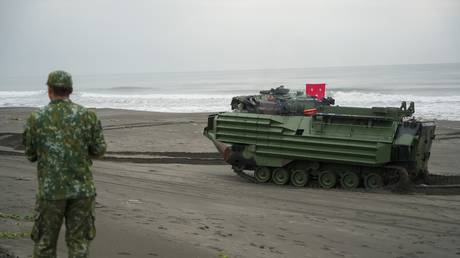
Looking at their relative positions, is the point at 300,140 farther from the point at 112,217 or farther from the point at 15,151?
the point at 15,151

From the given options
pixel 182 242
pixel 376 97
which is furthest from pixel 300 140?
pixel 376 97

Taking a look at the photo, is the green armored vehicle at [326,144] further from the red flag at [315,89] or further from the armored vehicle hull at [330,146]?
the red flag at [315,89]

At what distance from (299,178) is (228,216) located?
5501 mm

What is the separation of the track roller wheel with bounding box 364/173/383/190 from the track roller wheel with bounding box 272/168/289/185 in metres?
1.84

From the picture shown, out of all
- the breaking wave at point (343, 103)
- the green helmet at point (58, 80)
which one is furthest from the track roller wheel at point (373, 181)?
the breaking wave at point (343, 103)

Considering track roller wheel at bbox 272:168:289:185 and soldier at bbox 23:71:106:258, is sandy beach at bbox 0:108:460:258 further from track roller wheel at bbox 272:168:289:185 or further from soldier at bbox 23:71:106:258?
soldier at bbox 23:71:106:258

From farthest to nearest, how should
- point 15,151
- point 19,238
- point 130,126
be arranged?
point 130,126
point 15,151
point 19,238

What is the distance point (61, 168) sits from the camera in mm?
4668

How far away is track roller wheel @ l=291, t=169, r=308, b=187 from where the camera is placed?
1455 centimetres

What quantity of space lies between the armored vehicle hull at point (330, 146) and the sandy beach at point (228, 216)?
0.64m

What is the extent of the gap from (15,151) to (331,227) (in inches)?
495

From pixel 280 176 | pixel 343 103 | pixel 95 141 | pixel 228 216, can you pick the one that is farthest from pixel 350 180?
pixel 343 103

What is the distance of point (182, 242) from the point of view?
23.4 ft

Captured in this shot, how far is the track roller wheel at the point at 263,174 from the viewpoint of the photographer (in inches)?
593
